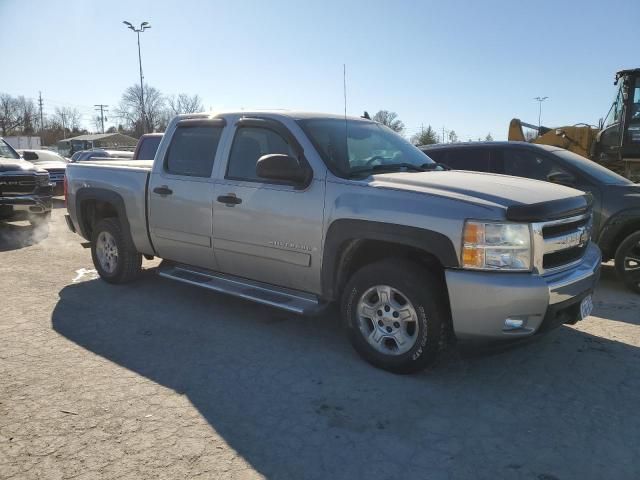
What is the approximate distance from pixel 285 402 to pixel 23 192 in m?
8.45

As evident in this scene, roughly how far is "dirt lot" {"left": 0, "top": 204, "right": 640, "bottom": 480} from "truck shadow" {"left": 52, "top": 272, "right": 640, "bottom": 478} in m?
0.01

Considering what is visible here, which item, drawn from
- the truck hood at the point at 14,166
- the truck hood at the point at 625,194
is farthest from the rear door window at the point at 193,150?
the truck hood at the point at 14,166

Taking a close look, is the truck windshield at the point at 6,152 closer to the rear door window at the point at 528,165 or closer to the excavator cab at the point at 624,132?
the rear door window at the point at 528,165

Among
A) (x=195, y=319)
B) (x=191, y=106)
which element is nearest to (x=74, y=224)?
(x=195, y=319)

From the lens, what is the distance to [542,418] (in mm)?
3297

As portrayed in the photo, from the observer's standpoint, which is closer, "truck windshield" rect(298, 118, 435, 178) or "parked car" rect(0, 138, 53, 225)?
"truck windshield" rect(298, 118, 435, 178)

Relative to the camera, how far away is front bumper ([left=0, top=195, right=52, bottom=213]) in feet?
31.1

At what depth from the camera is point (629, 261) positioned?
19.9 ft

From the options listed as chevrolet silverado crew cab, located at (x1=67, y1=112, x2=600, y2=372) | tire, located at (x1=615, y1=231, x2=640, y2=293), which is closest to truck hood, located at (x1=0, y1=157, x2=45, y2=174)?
chevrolet silverado crew cab, located at (x1=67, y1=112, x2=600, y2=372)

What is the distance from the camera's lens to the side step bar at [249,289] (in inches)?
168

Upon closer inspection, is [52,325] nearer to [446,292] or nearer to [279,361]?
[279,361]

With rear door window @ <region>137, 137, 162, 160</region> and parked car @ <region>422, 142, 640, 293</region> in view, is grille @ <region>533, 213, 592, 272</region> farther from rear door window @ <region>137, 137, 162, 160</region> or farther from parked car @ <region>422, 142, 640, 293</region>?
rear door window @ <region>137, 137, 162, 160</region>

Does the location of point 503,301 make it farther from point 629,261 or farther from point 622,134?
point 622,134

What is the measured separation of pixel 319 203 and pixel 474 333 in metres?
1.49
